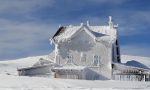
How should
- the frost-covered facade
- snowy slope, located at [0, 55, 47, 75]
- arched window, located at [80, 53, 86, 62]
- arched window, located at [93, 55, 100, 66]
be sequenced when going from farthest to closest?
snowy slope, located at [0, 55, 47, 75]
arched window, located at [80, 53, 86, 62]
arched window, located at [93, 55, 100, 66]
the frost-covered facade

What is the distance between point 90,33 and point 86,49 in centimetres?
191

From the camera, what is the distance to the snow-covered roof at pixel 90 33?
6225cm

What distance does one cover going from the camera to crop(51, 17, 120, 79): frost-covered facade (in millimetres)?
61812

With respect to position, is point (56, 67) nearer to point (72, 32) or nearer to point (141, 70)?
point (72, 32)

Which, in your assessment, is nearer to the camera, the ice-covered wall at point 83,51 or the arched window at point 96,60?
the ice-covered wall at point 83,51

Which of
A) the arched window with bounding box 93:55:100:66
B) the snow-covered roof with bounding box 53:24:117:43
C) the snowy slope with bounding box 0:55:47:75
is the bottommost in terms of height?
the snowy slope with bounding box 0:55:47:75

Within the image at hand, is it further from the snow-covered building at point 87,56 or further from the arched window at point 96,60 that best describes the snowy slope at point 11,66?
the arched window at point 96,60

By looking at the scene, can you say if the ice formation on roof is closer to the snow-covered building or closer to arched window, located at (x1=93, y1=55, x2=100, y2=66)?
the snow-covered building

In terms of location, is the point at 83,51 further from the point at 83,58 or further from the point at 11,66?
the point at 11,66

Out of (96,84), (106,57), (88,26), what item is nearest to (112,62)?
(106,57)

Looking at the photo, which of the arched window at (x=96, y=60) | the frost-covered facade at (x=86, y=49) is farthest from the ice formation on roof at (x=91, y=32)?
Result: the arched window at (x=96, y=60)

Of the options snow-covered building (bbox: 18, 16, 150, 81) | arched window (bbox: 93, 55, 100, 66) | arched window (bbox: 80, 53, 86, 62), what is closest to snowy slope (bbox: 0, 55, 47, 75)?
snow-covered building (bbox: 18, 16, 150, 81)

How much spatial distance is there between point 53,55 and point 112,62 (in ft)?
25.5

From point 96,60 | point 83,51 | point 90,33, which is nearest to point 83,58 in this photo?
point 83,51
